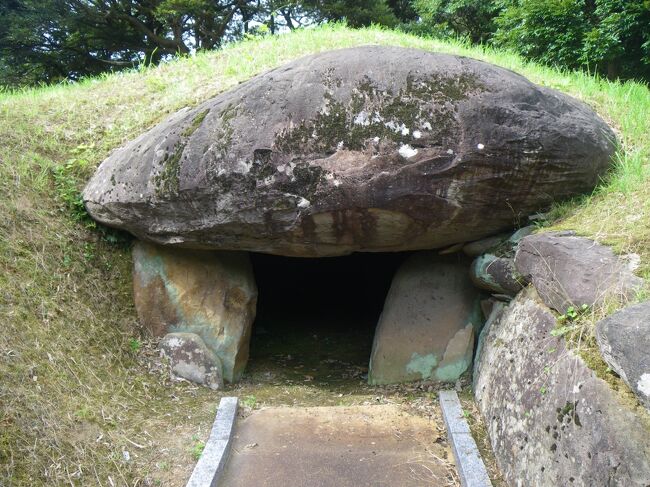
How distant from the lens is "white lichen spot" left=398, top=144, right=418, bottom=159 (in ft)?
13.9

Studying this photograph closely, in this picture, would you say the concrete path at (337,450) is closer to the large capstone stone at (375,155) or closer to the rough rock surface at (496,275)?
the rough rock surface at (496,275)

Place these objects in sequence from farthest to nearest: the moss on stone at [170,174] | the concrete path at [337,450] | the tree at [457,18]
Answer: the tree at [457,18]
the moss on stone at [170,174]
the concrete path at [337,450]

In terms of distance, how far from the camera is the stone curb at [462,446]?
11.6 feet

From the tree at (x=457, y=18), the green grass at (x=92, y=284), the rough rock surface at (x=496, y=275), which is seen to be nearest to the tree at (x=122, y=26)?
the tree at (x=457, y=18)

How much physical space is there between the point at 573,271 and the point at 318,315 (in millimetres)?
5430

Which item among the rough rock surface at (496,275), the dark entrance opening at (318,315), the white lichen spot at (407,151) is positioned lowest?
the dark entrance opening at (318,315)

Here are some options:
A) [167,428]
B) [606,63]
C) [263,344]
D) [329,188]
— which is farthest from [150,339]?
[606,63]

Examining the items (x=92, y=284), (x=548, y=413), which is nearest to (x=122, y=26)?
(x=92, y=284)

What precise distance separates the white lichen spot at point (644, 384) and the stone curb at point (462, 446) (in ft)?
4.98

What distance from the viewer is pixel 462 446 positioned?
12.7 feet

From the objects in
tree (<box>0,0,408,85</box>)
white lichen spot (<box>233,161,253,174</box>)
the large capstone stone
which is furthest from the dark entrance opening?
tree (<box>0,0,408,85</box>)

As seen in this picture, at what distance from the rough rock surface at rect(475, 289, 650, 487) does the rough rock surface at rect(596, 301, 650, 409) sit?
14cm

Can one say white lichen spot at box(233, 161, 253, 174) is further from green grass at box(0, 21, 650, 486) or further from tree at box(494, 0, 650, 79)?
tree at box(494, 0, 650, 79)

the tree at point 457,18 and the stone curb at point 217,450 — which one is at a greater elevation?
the tree at point 457,18
